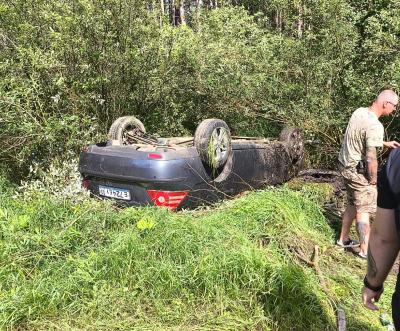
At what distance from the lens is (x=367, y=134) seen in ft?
15.9

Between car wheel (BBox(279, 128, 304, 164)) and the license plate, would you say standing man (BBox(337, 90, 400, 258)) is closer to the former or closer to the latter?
car wheel (BBox(279, 128, 304, 164))

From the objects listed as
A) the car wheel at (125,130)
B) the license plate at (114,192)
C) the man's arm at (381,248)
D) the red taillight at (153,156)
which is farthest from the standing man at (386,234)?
the car wheel at (125,130)

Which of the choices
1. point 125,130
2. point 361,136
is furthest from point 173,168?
point 361,136

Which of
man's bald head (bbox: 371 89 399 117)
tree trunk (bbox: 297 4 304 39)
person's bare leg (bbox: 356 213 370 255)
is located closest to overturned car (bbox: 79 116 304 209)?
person's bare leg (bbox: 356 213 370 255)

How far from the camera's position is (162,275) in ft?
11.6

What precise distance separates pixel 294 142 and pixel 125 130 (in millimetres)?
2877

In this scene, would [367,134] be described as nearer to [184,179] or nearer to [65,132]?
[184,179]

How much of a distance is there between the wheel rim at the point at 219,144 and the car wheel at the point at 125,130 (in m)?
1.42

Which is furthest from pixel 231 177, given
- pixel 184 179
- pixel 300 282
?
pixel 300 282

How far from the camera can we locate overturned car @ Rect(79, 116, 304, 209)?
15.9 feet

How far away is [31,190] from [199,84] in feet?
13.4

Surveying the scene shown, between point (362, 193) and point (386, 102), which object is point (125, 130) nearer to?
point (362, 193)

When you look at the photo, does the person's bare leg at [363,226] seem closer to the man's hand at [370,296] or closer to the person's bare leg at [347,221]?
the person's bare leg at [347,221]

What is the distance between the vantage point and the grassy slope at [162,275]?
328 centimetres
